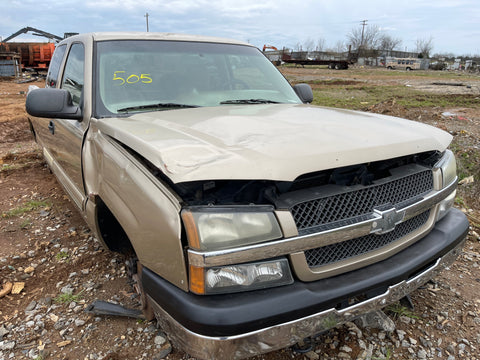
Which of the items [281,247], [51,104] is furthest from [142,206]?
[51,104]

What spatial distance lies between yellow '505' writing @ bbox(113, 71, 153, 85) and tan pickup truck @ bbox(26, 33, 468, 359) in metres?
0.01

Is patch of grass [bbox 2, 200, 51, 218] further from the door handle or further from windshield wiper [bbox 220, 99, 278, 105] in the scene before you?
windshield wiper [bbox 220, 99, 278, 105]

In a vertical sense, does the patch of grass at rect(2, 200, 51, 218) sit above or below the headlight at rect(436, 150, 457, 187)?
below

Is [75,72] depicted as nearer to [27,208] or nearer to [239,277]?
[27,208]

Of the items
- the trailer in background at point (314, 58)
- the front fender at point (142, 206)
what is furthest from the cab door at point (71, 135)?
the trailer in background at point (314, 58)

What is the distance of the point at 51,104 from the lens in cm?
247

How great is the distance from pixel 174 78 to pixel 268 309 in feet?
6.43

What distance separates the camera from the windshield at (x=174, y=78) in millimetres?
2625

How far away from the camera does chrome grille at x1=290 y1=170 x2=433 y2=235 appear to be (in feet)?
5.42

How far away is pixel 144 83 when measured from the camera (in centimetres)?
270

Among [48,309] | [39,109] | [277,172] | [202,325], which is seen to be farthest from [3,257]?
[277,172]

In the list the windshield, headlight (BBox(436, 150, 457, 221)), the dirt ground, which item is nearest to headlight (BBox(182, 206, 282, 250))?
the dirt ground

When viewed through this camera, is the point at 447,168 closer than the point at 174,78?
Yes

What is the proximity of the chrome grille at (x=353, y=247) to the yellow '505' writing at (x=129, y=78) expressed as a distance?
180 centimetres
